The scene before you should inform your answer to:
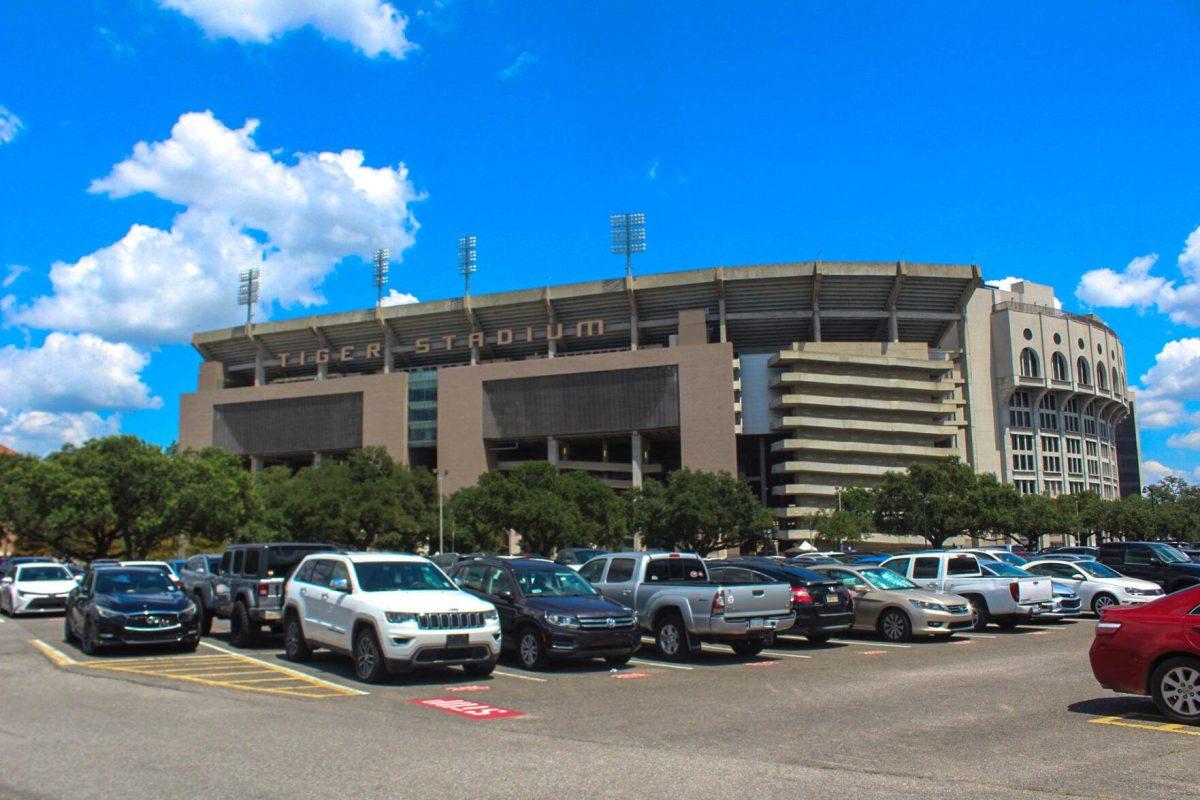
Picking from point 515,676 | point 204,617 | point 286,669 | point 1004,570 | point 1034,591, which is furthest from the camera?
point 1004,570

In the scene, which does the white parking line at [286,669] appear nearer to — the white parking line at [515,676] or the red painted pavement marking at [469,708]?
the red painted pavement marking at [469,708]

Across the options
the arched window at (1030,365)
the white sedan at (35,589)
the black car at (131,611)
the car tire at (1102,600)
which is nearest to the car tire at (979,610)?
the car tire at (1102,600)

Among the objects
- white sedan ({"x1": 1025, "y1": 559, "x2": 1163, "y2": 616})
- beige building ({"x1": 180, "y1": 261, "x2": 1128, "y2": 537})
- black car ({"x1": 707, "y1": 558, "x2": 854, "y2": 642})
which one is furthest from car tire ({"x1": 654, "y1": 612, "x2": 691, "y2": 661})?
beige building ({"x1": 180, "y1": 261, "x2": 1128, "y2": 537})

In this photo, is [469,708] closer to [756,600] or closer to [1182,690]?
[756,600]

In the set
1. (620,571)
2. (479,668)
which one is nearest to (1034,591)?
(620,571)

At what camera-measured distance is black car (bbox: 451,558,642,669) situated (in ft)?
47.6

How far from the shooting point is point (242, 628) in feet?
57.0

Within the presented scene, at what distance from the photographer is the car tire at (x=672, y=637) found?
16.2 metres

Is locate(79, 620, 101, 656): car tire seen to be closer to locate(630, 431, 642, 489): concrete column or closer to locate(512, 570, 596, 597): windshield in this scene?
locate(512, 570, 596, 597): windshield

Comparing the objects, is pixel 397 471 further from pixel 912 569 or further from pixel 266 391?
pixel 912 569

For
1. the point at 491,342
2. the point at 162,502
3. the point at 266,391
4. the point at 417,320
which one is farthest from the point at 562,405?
the point at 162,502

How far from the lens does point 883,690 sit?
12.5m

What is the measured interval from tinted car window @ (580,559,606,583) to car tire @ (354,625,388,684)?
582 cm

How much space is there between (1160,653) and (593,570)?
35.4 ft
